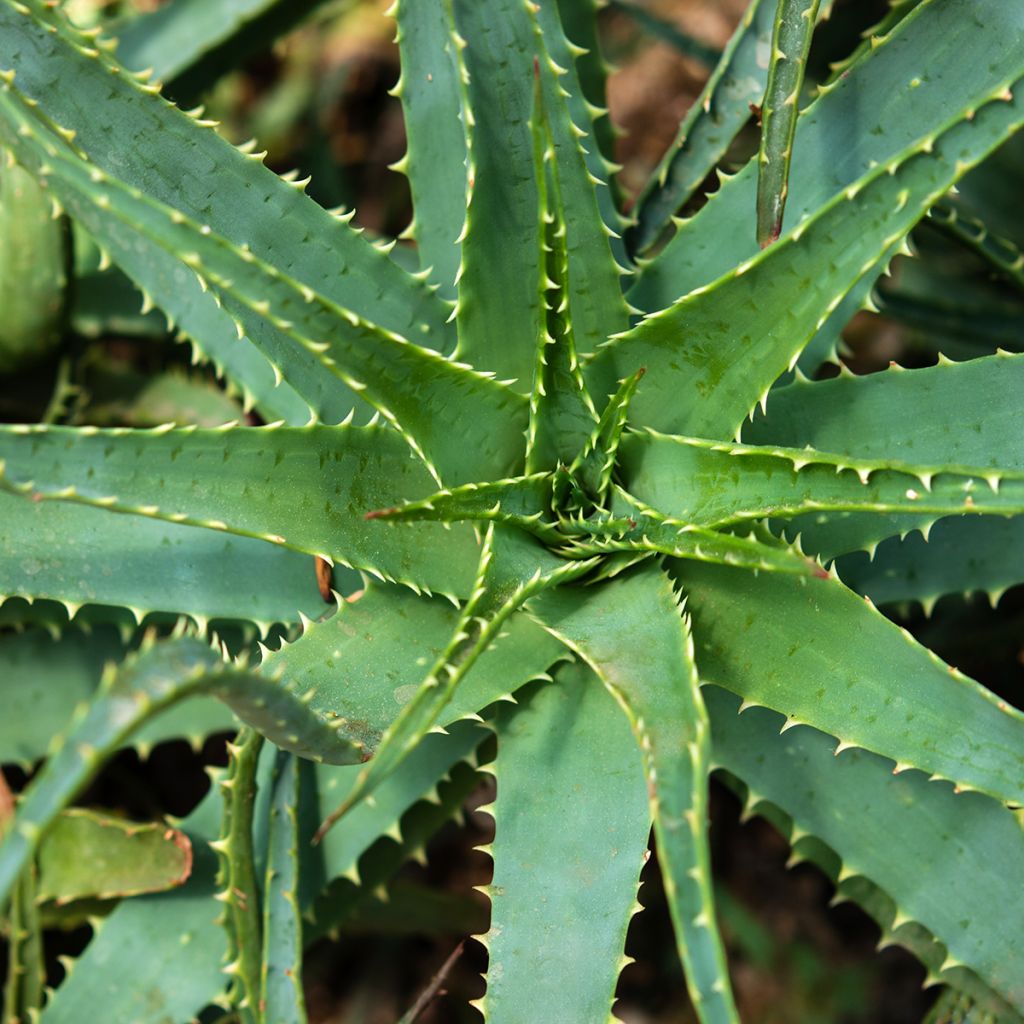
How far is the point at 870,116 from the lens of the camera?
3.38 feet

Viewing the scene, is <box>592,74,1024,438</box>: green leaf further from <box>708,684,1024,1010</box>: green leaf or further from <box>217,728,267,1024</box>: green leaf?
<box>217,728,267,1024</box>: green leaf

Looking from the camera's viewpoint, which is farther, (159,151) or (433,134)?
(433,134)

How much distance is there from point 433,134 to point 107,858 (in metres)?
0.88

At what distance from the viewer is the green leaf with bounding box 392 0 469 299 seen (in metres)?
1.04

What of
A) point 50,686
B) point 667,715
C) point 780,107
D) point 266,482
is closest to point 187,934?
point 50,686

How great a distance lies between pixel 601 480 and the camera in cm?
98

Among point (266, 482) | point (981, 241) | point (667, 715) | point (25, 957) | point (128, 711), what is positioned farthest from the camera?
point (981, 241)

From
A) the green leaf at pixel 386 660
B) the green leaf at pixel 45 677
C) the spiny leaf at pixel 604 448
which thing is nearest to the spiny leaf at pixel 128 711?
the green leaf at pixel 386 660

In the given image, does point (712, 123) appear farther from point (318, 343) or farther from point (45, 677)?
point (45, 677)

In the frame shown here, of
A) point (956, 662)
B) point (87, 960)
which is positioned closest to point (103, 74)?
point (87, 960)

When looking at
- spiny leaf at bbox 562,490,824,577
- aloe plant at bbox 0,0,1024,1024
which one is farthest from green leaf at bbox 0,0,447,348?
spiny leaf at bbox 562,490,824,577

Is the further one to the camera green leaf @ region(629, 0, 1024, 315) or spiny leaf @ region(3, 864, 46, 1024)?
spiny leaf @ region(3, 864, 46, 1024)

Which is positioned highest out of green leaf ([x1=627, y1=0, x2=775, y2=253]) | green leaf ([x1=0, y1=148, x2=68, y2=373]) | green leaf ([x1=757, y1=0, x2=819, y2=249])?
green leaf ([x1=627, y1=0, x2=775, y2=253])

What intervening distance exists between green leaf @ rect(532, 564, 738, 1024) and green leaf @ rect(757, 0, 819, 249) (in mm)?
330
